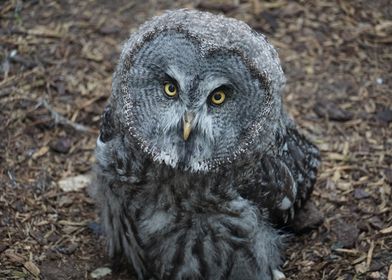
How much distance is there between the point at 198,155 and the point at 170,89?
426 mm

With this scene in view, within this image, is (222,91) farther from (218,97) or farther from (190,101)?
(190,101)

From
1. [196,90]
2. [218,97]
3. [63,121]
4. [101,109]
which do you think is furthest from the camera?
[101,109]

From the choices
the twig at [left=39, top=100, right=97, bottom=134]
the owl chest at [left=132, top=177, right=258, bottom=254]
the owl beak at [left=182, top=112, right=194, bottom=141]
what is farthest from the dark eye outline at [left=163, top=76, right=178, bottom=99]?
the twig at [left=39, top=100, right=97, bottom=134]

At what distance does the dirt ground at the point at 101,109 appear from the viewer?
4.55 metres

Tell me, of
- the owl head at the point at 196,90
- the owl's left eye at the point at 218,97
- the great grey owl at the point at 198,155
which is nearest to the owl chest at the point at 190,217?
the great grey owl at the point at 198,155

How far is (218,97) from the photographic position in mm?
3670

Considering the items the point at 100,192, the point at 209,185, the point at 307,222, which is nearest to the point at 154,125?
the point at 209,185

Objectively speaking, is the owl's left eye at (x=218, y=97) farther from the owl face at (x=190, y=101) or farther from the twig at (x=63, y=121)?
the twig at (x=63, y=121)

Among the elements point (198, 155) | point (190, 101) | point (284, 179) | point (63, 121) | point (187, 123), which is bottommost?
point (63, 121)

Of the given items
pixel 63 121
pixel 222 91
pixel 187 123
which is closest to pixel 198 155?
pixel 187 123

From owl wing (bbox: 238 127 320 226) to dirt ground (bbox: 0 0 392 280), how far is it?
36 cm

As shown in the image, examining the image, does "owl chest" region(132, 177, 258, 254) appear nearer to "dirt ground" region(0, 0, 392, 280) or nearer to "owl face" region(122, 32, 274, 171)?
"owl face" region(122, 32, 274, 171)

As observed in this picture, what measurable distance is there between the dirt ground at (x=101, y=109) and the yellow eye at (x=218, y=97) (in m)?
1.46

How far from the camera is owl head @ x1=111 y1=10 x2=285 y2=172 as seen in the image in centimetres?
359
